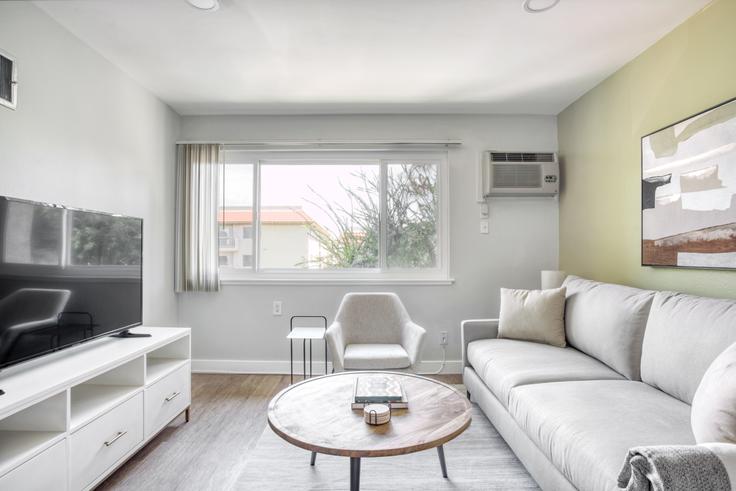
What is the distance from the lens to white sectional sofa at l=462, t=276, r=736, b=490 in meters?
1.34

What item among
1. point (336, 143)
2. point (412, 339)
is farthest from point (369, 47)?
point (412, 339)

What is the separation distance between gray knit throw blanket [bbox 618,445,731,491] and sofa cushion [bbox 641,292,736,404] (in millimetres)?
735

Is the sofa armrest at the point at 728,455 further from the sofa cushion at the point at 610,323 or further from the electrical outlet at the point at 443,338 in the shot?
the electrical outlet at the point at 443,338

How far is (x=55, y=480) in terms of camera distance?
1.47 m

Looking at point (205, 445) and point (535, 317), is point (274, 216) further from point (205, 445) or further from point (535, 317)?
point (535, 317)

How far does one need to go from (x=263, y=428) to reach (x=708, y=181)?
2881 mm

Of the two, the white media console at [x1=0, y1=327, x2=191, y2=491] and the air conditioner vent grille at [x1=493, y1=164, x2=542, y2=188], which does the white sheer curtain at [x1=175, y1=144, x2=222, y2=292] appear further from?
the air conditioner vent grille at [x1=493, y1=164, x2=542, y2=188]

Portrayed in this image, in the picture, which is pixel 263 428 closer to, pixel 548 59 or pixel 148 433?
pixel 148 433

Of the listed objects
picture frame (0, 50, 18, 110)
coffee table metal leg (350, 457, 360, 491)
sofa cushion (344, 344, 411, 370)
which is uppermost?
picture frame (0, 50, 18, 110)

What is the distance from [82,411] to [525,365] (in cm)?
221

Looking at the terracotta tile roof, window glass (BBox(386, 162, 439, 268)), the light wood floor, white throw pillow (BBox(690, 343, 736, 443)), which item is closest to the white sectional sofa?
white throw pillow (BBox(690, 343, 736, 443))

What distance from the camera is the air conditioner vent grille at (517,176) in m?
3.38

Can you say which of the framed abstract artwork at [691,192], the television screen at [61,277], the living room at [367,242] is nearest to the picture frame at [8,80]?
the living room at [367,242]

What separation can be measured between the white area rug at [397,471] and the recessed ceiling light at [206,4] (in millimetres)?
2396
